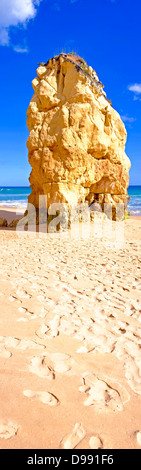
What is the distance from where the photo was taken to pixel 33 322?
298 centimetres

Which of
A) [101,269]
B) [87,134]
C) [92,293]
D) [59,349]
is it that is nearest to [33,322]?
[59,349]

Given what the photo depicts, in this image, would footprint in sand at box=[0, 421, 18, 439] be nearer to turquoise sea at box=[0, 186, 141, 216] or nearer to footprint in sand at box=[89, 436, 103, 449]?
footprint in sand at box=[89, 436, 103, 449]

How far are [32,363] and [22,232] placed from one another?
8.25m

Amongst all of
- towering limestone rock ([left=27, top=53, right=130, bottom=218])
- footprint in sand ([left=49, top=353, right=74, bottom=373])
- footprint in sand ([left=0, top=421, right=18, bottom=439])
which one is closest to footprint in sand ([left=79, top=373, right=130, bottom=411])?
footprint in sand ([left=49, top=353, right=74, bottom=373])

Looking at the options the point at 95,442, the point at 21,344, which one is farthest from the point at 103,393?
the point at 21,344

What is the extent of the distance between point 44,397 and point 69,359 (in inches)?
20.6

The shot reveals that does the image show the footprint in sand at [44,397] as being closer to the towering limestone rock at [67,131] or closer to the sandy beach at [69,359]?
the sandy beach at [69,359]

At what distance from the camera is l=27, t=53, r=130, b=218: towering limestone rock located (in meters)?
10.4

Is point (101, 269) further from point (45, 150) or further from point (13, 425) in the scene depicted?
point (45, 150)

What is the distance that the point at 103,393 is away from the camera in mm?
1967

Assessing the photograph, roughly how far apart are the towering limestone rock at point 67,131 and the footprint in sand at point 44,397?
8786 mm

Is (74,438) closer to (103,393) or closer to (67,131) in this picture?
(103,393)

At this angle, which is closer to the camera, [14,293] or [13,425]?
[13,425]
